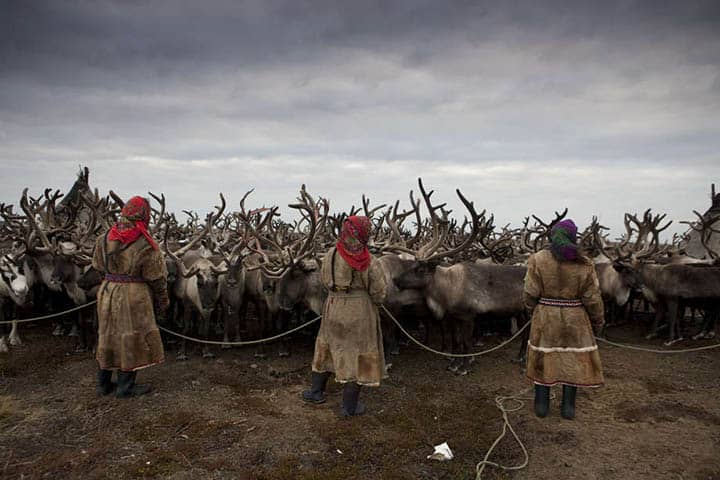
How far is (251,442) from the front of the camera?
4.85m

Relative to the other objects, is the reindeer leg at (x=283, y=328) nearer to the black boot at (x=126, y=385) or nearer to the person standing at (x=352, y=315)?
the black boot at (x=126, y=385)

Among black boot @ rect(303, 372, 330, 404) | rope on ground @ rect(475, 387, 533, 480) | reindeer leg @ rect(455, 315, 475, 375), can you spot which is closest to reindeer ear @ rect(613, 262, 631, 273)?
reindeer leg @ rect(455, 315, 475, 375)

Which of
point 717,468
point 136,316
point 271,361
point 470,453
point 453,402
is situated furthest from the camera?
point 271,361

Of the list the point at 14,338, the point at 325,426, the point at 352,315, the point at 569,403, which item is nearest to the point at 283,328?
the point at 325,426

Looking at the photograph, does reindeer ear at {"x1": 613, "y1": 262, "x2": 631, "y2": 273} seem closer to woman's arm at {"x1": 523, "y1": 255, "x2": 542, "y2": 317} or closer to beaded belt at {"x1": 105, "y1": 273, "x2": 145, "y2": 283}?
woman's arm at {"x1": 523, "y1": 255, "x2": 542, "y2": 317}

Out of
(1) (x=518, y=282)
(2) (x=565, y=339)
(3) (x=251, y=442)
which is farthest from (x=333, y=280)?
(1) (x=518, y=282)

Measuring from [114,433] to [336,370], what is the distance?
2.49 m

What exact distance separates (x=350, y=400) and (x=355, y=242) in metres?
1.91

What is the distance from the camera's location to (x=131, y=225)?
5520 millimetres

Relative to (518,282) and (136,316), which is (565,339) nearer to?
(518,282)

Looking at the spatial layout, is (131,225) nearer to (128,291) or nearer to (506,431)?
(128,291)

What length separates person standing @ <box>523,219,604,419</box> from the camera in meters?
5.14

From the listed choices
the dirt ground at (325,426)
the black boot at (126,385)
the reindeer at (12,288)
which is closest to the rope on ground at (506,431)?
the dirt ground at (325,426)

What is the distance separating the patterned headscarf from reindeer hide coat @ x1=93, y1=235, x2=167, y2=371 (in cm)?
479
